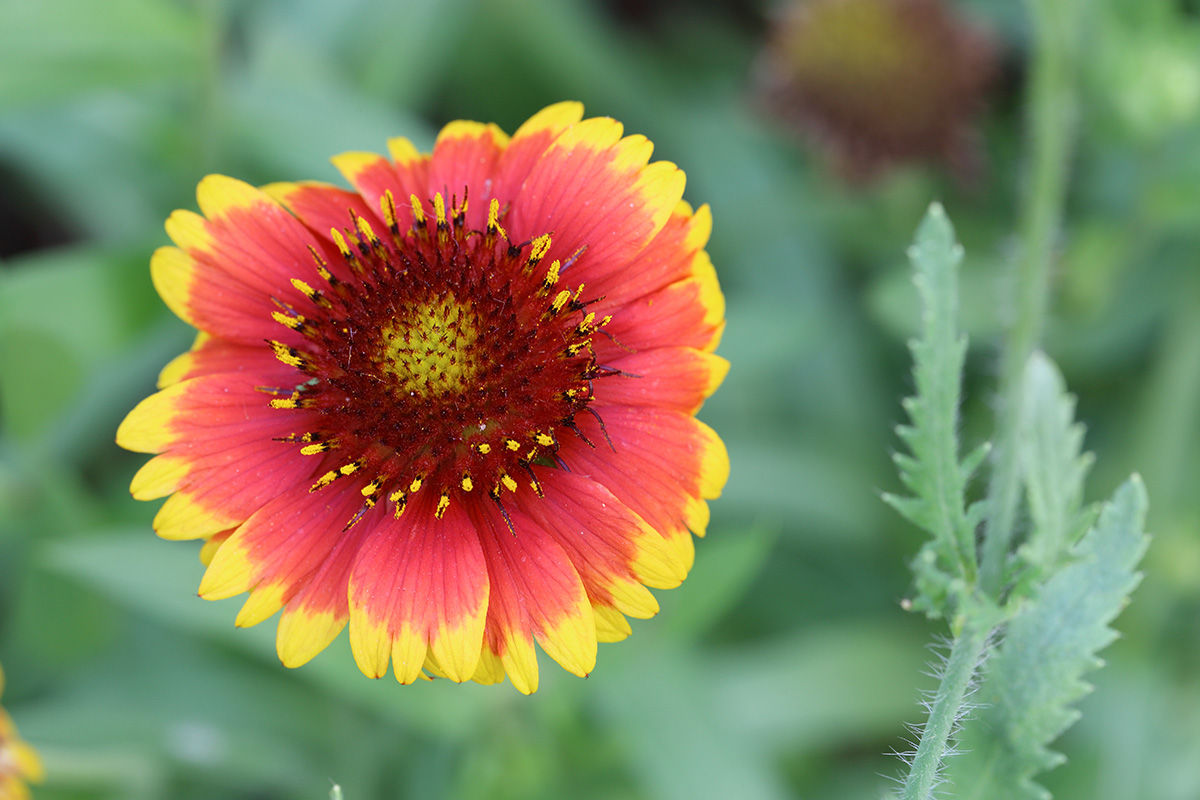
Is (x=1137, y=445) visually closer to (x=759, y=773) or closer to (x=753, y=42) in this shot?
(x=759, y=773)

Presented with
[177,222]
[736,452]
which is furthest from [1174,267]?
[177,222]

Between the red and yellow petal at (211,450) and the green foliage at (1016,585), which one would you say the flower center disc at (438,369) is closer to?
the red and yellow petal at (211,450)

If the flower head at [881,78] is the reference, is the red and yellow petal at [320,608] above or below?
below

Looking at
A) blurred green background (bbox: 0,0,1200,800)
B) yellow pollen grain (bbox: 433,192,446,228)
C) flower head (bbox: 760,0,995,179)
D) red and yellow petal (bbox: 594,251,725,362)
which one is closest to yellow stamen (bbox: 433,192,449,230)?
yellow pollen grain (bbox: 433,192,446,228)

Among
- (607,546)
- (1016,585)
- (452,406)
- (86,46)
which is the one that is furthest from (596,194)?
(86,46)

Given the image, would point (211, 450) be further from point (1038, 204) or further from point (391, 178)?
point (1038, 204)

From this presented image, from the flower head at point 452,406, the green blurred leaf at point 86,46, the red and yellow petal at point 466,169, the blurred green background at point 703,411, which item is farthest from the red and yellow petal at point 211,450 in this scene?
the green blurred leaf at point 86,46
